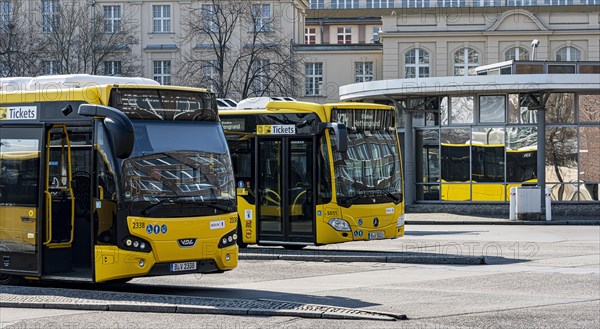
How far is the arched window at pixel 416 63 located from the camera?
Result: 234ft

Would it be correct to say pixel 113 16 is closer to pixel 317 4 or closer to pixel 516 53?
pixel 516 53

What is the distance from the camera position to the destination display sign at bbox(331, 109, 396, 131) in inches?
884

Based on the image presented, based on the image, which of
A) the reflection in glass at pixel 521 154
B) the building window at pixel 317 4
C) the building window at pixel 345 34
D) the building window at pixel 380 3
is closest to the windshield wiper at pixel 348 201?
the reflection in glass at pixel 521 154

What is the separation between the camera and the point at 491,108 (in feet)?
128

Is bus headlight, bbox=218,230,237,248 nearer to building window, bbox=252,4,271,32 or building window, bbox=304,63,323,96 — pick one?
building window, bbox=252,4,271,32

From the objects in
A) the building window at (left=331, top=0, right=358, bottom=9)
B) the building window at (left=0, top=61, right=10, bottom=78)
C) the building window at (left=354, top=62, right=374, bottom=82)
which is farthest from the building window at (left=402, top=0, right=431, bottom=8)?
the building window at (left=0, top=61, right=10, bottom=78)

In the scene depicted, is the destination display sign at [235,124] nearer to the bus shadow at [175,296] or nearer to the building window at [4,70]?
the bus shadow at [175,296]

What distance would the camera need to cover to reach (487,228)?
108ft

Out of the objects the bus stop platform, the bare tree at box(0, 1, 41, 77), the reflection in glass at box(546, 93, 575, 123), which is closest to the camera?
the bus stop platform

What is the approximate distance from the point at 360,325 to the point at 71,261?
5.43m

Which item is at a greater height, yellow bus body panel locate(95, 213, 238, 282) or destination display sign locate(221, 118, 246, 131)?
destination display sign locate(221, 118, 246, 131)

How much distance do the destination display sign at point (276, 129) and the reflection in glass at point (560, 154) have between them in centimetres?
1835

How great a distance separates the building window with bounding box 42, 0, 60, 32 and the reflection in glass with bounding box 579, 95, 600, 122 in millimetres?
33181

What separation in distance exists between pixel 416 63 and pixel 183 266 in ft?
190
